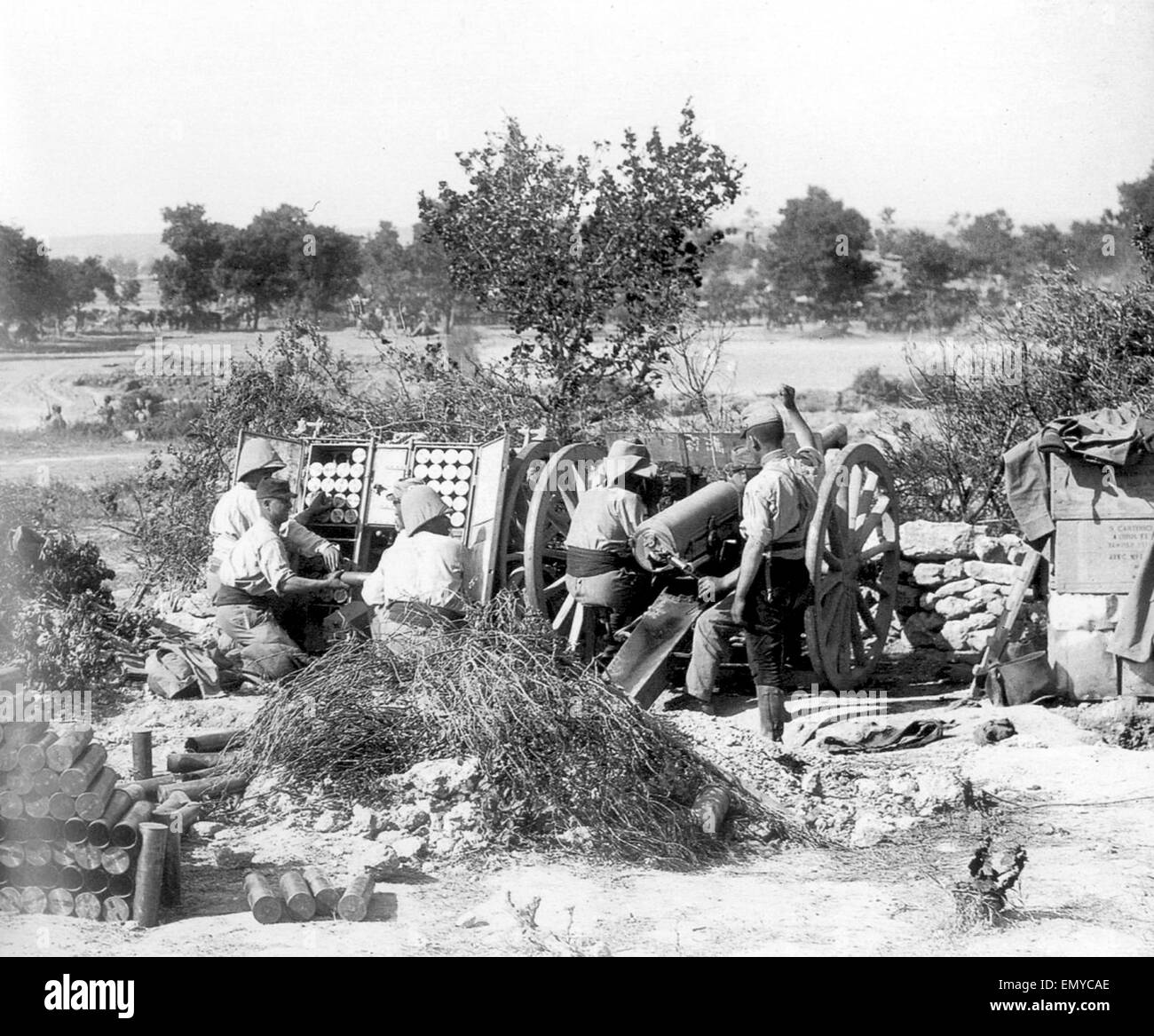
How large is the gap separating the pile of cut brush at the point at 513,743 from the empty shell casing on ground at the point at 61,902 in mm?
1466

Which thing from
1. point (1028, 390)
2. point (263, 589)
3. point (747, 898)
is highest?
point (1028, 390)

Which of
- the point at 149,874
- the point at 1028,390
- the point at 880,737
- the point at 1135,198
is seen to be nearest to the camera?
the point at 149,874

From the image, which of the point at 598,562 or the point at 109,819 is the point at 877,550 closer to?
the point at 598,562

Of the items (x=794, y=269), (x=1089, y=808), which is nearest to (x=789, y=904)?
(x=1089, y=808)

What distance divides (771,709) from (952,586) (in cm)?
257

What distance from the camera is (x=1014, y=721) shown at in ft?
28.9

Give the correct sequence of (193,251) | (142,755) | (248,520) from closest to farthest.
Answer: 1. (142,755)
2. (248,520)
3. (193,251)

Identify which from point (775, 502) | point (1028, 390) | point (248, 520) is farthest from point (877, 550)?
point (248, 520)

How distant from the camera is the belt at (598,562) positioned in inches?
367

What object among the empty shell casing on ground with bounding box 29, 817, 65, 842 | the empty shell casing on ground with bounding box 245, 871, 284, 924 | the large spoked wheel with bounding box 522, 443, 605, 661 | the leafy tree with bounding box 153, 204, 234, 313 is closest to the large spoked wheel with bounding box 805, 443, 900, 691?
the large spoked wheel with bounding box 522, 443, 605, 661

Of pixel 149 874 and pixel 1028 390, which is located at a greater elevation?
pixel 1028 390

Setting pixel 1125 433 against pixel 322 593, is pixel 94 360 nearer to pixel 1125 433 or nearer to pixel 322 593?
pixel 322 593

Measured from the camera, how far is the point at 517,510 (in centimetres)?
1024

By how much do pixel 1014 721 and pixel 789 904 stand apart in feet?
10.6
